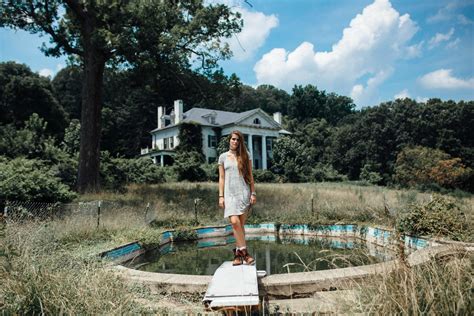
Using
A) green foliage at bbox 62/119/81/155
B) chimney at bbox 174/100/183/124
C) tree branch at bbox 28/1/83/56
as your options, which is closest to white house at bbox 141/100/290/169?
chimney at bbox 174/100/183/124

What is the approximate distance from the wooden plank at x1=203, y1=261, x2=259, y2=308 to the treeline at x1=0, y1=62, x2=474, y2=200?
1996 centimetres

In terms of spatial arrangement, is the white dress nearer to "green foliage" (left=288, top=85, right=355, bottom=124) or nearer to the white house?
the white house

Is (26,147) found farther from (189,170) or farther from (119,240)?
(119,240)

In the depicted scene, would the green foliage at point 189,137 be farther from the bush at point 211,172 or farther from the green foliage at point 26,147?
the green foliage at point 26,147

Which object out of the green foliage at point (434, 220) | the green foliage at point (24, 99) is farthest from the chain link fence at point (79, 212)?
the green foliage at point (24, 99)

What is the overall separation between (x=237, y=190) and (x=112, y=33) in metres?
12.0

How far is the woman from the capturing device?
5.04 m

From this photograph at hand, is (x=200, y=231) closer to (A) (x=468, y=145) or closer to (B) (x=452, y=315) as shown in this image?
(B) (x=452, y=315)

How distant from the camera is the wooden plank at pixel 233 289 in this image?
348 cm

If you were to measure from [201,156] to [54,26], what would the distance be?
22.1 m

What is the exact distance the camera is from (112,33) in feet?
47.9

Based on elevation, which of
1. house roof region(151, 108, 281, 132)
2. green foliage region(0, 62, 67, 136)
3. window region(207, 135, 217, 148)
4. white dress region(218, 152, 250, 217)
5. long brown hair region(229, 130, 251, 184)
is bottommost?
white dress region(218, 152, 250, 217)

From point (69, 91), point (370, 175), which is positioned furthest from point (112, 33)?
point (69, 91)

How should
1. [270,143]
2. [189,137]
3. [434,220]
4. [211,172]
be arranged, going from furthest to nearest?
[270,143] < [189,137] < [211,172] < [434,220]
